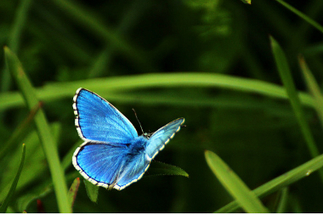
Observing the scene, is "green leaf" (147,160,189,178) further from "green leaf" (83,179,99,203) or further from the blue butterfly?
"green leaf" (83,179,99,203)

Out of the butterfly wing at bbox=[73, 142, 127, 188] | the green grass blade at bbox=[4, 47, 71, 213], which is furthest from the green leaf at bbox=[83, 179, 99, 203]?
the green grass blade at bbox=[4, 47, 71, 213]

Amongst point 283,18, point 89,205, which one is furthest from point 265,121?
point 89,205

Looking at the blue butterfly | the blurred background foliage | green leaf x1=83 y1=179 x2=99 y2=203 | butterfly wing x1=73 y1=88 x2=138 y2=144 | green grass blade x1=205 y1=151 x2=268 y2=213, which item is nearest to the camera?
green grass blade x1=205 y1=151 x2=268 y2=213

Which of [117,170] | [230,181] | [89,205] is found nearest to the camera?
[230,181]

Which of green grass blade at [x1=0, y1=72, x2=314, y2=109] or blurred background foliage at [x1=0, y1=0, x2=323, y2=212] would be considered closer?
green grass blade at [x1=0, y1=72, x2=314, y2=109]

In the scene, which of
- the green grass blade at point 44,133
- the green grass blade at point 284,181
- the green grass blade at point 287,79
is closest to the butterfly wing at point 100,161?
the green grass blade at point 44,133

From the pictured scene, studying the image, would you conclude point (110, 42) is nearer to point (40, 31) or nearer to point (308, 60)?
point (40, 31)

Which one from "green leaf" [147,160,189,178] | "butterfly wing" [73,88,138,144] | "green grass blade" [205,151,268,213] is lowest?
"green grass blade" [205,151,268,213]
